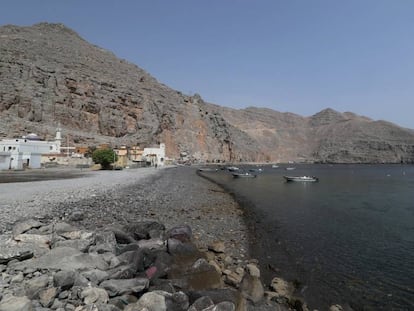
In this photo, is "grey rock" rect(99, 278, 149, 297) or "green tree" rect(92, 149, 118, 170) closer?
"grey rock" rect(99, 278, 149, 297)

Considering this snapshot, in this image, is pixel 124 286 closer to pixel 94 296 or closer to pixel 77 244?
pixel 94 296

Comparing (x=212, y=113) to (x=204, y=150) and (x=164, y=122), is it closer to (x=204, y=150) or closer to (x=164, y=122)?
(x=204, y=150)

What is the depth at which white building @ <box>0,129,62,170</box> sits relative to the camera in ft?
197

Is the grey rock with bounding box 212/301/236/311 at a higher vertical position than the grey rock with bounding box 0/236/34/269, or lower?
lower

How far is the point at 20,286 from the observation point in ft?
23.3

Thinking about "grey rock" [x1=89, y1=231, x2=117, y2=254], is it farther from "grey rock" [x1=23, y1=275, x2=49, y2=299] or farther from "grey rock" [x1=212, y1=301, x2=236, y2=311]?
"grey rock" [x1=212, y1=301, x2=236, y2=311]

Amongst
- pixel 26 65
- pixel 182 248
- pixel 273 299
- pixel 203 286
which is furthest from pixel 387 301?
pixel 26 65

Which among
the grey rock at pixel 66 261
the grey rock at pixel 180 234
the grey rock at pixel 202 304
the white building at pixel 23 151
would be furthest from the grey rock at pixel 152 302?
the white building at pixel 23 151

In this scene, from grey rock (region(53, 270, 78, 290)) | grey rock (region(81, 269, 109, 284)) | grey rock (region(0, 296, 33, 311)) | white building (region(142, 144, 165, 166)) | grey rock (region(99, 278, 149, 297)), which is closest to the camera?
grey rock (region(0, 296, 33, 311))

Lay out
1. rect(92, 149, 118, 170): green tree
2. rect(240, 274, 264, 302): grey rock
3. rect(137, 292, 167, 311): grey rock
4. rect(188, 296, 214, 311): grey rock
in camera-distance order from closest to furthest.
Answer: rect(137, 292, 167, 311): grey rock < rect(188, 296, 214, 311): grey rock < rect(240, 274, 264, 302): grey rock < rect(92, 149, 118, 170): green tree

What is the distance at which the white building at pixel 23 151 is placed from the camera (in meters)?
60.0

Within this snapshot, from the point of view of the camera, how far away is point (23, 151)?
70.3 m

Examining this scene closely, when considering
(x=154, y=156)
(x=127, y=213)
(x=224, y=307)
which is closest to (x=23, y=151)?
(x=154, y=156)

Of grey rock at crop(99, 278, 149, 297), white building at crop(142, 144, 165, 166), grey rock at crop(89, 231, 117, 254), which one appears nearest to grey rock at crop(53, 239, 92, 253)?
grey rock at crop(89, 231, 117, 254)
